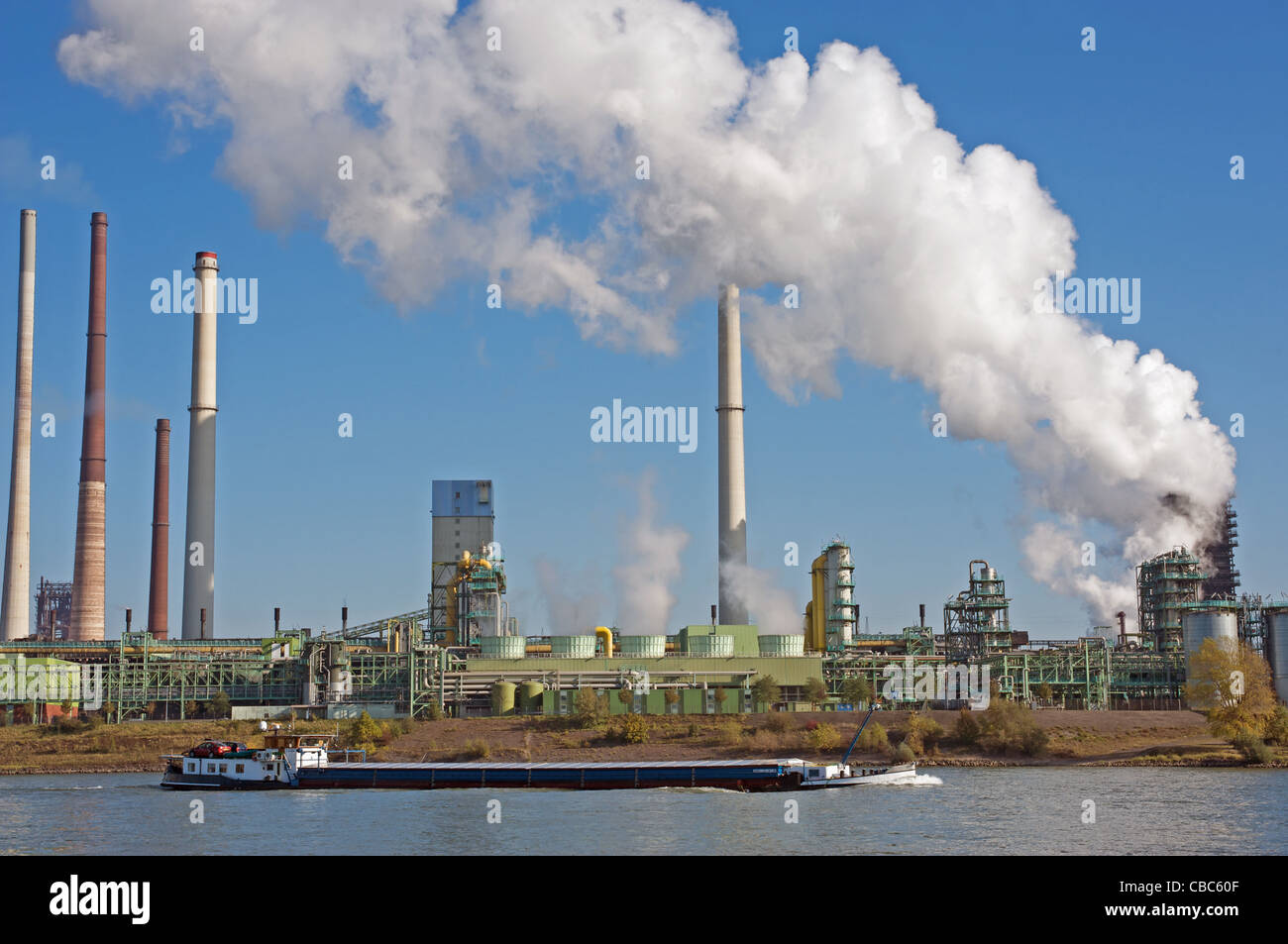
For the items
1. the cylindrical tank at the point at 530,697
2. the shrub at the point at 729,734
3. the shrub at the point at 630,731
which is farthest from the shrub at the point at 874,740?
the cylindrical tank at the point at 530,697

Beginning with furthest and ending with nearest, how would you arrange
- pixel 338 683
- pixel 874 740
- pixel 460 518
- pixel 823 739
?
pixel 460 518
pixel 338 683
pixel 874 740
pixel 823 739

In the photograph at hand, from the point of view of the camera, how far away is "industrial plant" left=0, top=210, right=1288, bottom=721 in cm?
10569

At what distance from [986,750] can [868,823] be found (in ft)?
129

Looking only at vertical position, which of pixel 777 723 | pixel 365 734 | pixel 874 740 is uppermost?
pixel 777 723

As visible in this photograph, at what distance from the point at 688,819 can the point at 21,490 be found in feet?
Answer: 322

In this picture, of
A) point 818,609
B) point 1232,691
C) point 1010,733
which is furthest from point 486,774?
point 818,609

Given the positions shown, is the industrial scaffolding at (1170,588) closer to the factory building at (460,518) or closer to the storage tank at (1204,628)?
the storage tank at (1204,628)

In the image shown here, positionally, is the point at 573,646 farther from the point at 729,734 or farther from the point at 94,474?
the point at 94,474

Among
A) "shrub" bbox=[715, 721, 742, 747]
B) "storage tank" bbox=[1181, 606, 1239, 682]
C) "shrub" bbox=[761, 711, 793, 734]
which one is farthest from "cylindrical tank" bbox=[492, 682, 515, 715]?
"storage tank" bbox=[1181, 606, 1239, 682]

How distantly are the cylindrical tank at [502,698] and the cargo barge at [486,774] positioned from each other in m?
25.8

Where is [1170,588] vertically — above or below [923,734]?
above

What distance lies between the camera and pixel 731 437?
112625 millimetres
